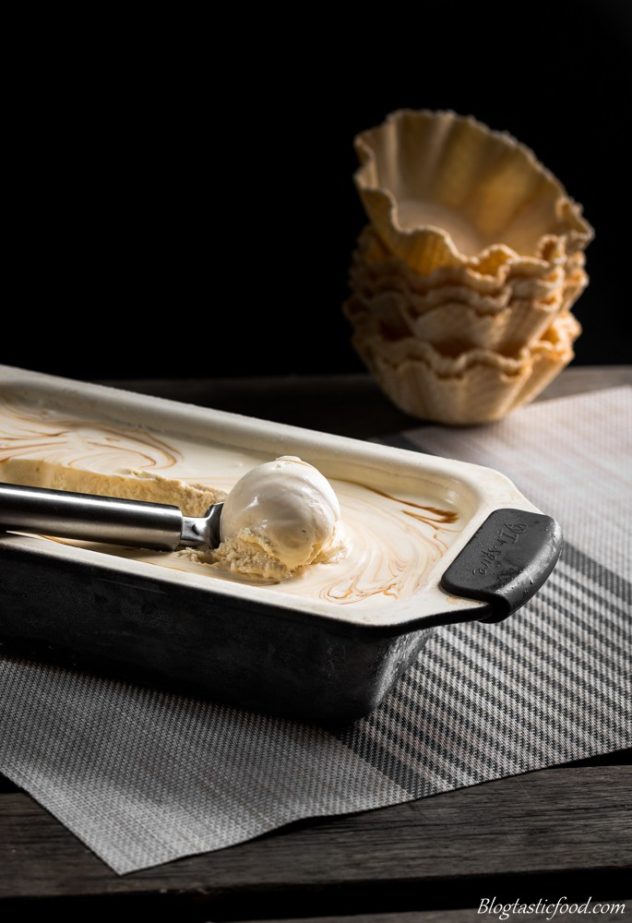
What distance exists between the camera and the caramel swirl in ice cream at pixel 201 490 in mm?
881

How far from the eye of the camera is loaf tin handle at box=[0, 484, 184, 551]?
852 mm

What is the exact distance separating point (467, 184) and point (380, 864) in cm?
99

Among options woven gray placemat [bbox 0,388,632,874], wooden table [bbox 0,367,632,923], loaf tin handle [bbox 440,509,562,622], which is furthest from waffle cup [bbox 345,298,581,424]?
wooden table [bbox 0,367,632,923]

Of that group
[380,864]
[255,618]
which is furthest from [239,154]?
[380,864]

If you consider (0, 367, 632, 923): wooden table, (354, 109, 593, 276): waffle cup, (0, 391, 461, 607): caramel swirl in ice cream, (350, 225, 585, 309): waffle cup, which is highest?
(354, 109, 593, 276): waffle cup

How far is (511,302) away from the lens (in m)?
1.32

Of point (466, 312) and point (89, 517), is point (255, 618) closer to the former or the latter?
point (89, 517)

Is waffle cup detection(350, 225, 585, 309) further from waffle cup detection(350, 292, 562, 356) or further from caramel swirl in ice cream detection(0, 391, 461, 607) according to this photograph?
caramel swirl in ice cream detection(0, 391, 461, 607)

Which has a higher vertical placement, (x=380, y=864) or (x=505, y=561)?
(x=505, y=561)

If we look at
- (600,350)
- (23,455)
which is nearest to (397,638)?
(23,455)

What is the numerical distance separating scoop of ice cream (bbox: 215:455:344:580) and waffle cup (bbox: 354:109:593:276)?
0.62m

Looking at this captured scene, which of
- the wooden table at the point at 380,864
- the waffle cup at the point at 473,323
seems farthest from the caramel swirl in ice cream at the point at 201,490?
the waffle cup at the point at 473,323

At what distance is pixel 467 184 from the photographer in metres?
1.49

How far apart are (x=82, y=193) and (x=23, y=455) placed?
602mm
